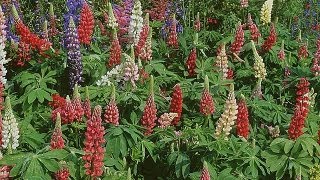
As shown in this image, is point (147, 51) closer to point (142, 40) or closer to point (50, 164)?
point (142, 40)

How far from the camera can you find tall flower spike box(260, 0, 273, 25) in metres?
6.52

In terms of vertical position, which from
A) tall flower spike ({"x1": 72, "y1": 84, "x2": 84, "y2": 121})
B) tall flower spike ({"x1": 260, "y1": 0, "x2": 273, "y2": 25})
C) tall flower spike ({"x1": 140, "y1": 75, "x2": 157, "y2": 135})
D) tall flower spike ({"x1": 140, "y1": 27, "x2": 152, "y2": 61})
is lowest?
tall flower spike ({"x1": 140, "y1": 75, "x2": 157, "y2": 135})

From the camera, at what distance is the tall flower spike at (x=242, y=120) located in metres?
4.37

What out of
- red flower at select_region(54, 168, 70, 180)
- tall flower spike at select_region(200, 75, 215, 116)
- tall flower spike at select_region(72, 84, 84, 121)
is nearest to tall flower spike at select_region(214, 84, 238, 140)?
tall flower spike at select_region(200, 75, 215, 116)

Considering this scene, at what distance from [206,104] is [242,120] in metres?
0.30

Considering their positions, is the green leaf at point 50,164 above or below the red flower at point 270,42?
below

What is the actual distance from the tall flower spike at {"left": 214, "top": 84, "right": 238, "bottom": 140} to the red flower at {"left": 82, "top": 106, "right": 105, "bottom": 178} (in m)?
0.98

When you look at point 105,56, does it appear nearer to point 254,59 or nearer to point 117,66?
point 117,66

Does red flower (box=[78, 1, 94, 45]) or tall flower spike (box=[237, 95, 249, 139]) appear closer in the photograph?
tall flower spike (box=[237, 95, 249, 139])

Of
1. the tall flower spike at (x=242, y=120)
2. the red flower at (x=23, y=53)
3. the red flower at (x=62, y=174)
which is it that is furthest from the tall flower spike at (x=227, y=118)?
the red flower at (x=23, y=53)

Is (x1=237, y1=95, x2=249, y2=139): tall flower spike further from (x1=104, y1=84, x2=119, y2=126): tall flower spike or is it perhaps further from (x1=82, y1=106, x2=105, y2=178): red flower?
(x1=82, y1=106, x2=105, y2=178): red flower

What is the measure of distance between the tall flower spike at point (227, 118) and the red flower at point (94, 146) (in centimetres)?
98

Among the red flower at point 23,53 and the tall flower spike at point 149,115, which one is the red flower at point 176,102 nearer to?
the tall flower spike at point 149,115

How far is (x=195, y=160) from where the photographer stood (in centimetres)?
426
